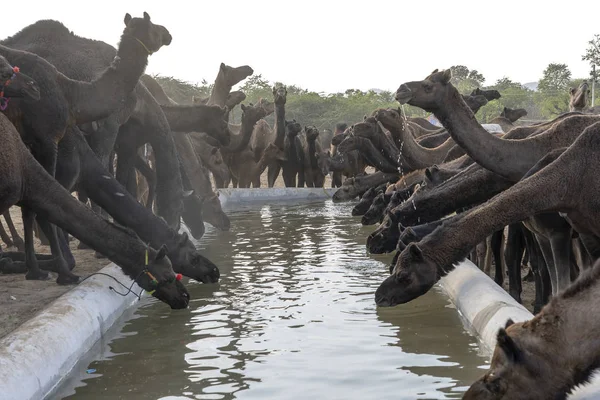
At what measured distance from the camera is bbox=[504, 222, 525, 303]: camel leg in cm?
988

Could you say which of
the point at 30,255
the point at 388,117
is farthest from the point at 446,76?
the point at 388,117

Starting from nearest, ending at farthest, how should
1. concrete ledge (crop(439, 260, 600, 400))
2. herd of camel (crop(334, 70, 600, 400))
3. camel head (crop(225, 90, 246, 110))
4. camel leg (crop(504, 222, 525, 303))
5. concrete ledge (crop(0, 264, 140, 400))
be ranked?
herd of camel (crop(334, 70, 600, 400)) → concrete ledge (crop(0, 264, 140, 400)) → concrete ledge (crop(439, 260, 600, 400)) → camel leg (crop(504, 222, 525, 303)) → camel head (crop(225, 90, 246, 110))

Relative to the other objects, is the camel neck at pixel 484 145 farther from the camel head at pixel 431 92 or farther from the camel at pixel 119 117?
the camel at pixel 119 117

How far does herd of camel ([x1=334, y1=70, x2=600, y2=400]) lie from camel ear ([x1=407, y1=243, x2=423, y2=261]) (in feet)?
0.04

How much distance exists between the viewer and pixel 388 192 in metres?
15.6

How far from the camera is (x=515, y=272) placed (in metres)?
9.91

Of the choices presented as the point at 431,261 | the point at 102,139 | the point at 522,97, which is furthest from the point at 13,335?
the point at 522,97

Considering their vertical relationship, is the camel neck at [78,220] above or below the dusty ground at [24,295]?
above

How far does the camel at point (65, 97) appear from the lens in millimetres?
10203

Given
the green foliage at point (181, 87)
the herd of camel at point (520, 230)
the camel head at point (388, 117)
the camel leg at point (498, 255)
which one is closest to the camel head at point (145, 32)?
the herd of camel at point (520, 230)

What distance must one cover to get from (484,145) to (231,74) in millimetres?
16054

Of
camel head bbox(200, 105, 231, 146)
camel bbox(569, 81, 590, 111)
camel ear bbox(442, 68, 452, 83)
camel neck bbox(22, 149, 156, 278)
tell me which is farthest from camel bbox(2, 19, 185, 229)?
camel bbox(569, 81, 590, 111)

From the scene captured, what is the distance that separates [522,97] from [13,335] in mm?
62400

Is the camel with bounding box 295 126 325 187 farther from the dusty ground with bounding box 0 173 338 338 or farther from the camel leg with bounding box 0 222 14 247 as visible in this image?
the dusty ground with bounding box 0 173 338 338
